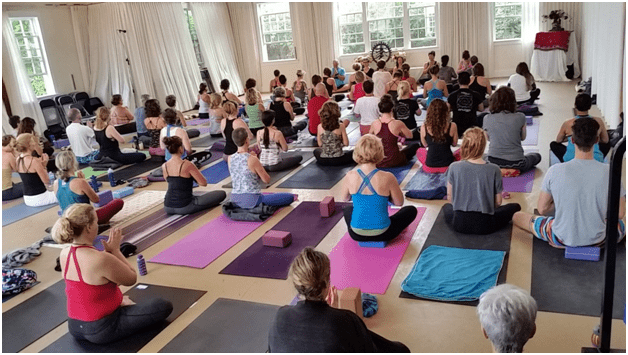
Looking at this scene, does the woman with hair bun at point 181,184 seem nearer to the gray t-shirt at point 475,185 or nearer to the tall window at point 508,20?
the gray t-shirt at point 475,185

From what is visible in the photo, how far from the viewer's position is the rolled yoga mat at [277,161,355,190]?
6.15 meters

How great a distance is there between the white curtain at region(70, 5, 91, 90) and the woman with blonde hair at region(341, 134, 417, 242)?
10.0 m

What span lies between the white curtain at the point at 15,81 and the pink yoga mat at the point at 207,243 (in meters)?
6.83

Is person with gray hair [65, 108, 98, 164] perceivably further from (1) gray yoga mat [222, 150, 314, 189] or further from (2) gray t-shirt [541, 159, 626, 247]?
(2) gray t-shirt [541, 159, 626, 247]

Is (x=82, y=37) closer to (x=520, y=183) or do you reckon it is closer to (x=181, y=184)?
(x=181, y=184)

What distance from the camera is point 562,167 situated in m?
3.53

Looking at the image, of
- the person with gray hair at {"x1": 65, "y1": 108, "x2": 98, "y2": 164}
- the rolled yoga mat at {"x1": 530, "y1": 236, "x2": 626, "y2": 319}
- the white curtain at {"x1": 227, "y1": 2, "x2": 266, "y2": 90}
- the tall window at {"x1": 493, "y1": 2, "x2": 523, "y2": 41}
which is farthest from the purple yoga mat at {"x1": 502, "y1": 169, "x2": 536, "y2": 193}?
the white curtain at {"x1": 227, "y1": 2, "x2": 266, "y2": 90}

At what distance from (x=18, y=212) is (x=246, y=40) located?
1046cm

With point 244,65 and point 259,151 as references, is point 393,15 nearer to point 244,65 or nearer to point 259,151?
point 244,65

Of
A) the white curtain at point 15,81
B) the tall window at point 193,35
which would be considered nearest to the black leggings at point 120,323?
the white curtain at point 15,81

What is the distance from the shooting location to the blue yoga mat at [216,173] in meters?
6.85

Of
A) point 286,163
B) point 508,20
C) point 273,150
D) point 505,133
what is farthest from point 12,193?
point 508,20

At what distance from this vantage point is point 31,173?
6.16m

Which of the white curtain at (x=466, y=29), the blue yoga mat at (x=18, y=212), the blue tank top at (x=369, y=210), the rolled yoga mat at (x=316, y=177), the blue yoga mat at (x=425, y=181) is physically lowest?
the rolled yoga mat at (x=316, y=177)
